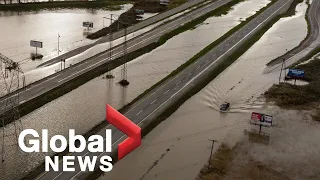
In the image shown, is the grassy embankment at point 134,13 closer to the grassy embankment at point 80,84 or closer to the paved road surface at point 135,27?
the paved road surface at point 135,27

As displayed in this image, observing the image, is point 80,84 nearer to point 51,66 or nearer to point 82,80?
point 82,80

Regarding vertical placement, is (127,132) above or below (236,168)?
above

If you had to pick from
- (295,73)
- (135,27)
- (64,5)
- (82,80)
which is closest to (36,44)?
(82,80)

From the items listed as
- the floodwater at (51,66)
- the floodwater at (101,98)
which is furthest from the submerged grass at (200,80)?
the floodwater at (51,66)

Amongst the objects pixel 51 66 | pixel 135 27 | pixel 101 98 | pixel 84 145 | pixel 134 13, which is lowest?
pixel 84 145

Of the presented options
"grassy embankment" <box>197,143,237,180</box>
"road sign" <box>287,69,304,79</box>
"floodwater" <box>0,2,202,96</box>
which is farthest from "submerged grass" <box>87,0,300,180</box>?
"floodwater" <box>0,2,202,96</box>

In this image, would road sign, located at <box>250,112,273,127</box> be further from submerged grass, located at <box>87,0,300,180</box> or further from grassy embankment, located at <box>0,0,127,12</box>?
grassy embankment, located at <box>0,0,127,12</box>
